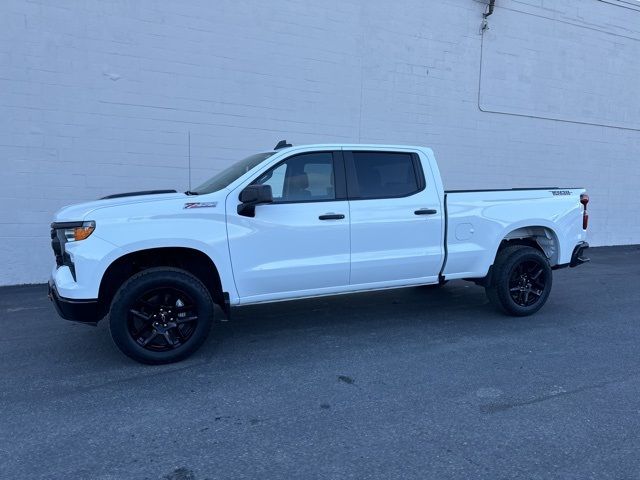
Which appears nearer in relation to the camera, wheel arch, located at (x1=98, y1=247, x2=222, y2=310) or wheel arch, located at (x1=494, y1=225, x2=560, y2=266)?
wheel arch, located at (x1=98, y1=247, x2=222, y2=310)

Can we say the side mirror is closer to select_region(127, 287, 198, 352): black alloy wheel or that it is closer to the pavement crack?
select_region(127, 287, 198, 352): black alloy wheel

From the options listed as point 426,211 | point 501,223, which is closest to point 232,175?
point 426,211

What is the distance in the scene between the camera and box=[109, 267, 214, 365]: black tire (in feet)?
13.5

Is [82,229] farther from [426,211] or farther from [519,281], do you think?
[519,281]

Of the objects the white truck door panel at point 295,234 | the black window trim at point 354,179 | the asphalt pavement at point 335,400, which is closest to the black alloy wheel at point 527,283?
the asphalt pavement at point 335,400

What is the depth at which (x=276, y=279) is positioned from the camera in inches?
182

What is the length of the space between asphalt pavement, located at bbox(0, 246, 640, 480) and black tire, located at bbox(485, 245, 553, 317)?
→ 0.73 ft

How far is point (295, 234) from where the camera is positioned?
183 inches

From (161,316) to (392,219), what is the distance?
2.49m

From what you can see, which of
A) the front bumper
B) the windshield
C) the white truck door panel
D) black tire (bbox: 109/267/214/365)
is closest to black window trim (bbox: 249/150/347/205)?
the white truck door panel

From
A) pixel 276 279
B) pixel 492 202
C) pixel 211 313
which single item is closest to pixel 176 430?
pixel 211 313

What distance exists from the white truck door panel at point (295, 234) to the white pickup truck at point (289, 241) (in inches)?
0.4

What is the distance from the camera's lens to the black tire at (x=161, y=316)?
4.12m

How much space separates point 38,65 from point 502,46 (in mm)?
9668
